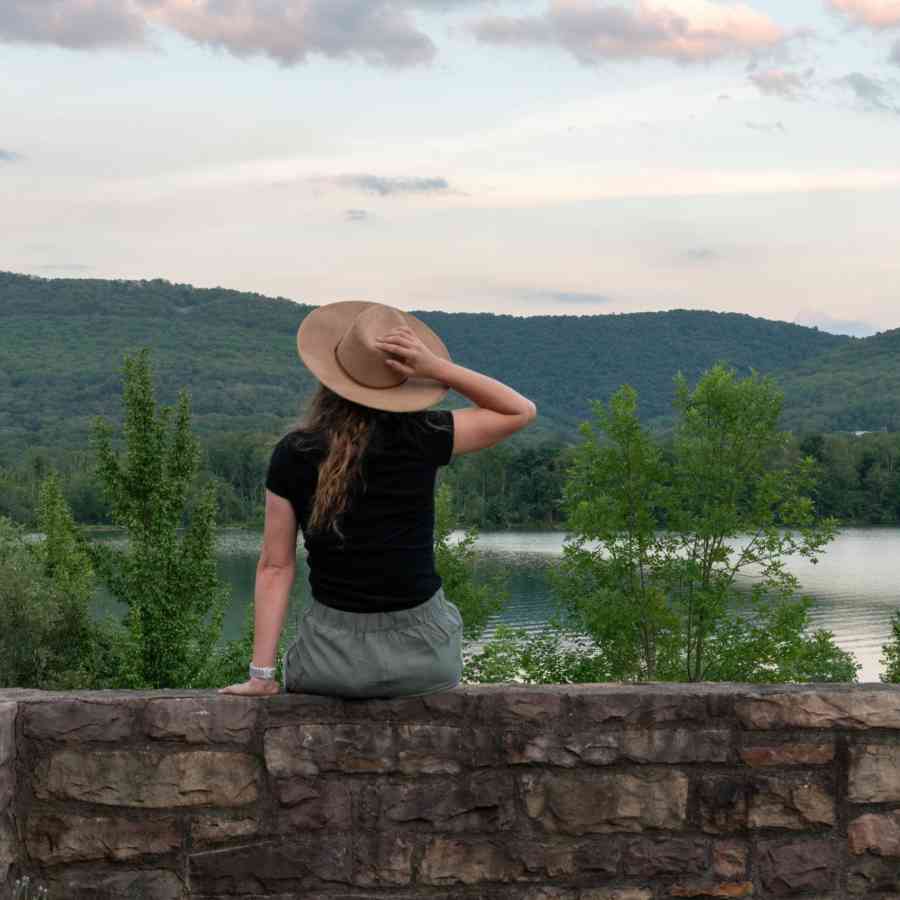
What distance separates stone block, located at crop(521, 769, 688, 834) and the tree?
26933mm

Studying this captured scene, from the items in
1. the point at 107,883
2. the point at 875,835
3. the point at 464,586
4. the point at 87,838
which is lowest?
the point at 464,586

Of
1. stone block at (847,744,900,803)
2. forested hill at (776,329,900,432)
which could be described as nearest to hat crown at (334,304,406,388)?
stone block at (847,744,900,803)

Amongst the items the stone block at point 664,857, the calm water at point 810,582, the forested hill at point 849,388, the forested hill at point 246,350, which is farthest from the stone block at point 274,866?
the forested hill at point 849,388

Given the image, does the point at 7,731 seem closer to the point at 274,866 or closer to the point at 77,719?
the point at 77,719

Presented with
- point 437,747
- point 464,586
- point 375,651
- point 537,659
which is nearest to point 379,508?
point 375,651

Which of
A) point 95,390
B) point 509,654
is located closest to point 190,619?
point 509,654

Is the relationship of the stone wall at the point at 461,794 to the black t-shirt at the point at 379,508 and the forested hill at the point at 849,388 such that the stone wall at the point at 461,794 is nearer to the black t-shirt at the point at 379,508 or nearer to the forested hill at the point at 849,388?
the black t-shirt at the point at 379,508

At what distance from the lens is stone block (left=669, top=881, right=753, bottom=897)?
336 cm

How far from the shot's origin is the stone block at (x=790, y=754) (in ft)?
11.0

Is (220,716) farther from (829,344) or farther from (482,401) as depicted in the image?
(829,344)

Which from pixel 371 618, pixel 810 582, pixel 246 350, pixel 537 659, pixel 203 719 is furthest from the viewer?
pixel 246 350

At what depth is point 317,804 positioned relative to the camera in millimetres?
3273

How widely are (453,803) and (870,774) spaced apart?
1058 mm

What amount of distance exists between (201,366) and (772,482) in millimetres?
52360
